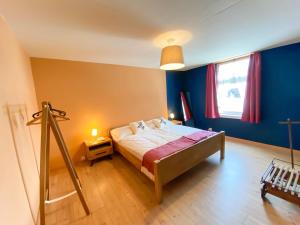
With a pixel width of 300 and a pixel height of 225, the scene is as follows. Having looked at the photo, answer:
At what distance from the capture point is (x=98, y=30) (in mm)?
1803

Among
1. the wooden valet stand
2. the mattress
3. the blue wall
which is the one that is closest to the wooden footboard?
the mattress

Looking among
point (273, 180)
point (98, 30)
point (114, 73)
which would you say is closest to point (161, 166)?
point (273, 180)

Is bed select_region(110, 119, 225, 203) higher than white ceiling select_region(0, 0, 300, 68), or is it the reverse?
white ceiling select_region(0, 0, 300, 68)

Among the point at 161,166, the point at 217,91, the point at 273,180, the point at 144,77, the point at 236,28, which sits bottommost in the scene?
the point at 273,180

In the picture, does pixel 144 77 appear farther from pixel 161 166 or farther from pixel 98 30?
pixel 161 166

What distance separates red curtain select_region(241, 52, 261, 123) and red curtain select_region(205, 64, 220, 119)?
0.87 m

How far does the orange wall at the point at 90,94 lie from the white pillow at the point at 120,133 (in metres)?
0.26

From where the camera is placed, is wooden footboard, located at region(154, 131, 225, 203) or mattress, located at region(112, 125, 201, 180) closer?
wooden footboard, located at region(154, 131, 225, 203)

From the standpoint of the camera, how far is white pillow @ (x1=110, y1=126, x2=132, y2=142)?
130 inches

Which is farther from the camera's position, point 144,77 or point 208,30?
point 144,77

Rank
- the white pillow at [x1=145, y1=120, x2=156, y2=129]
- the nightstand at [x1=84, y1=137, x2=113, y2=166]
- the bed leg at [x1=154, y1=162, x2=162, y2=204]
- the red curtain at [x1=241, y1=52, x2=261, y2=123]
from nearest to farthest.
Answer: the bed leg at [x1=154, y1=162, x2=162, y2=204], the nightstand at [x1=84, y1=137, x2=113, y2=166], the red curtain at [x1=241, y1=52, x2=261, y2=123], the white pillow at [x1=145, y1=120, x2=156, y2=129]

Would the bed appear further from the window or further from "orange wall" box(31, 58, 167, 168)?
the window

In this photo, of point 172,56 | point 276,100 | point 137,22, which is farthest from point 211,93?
point 137,22

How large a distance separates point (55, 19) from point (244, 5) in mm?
2030
